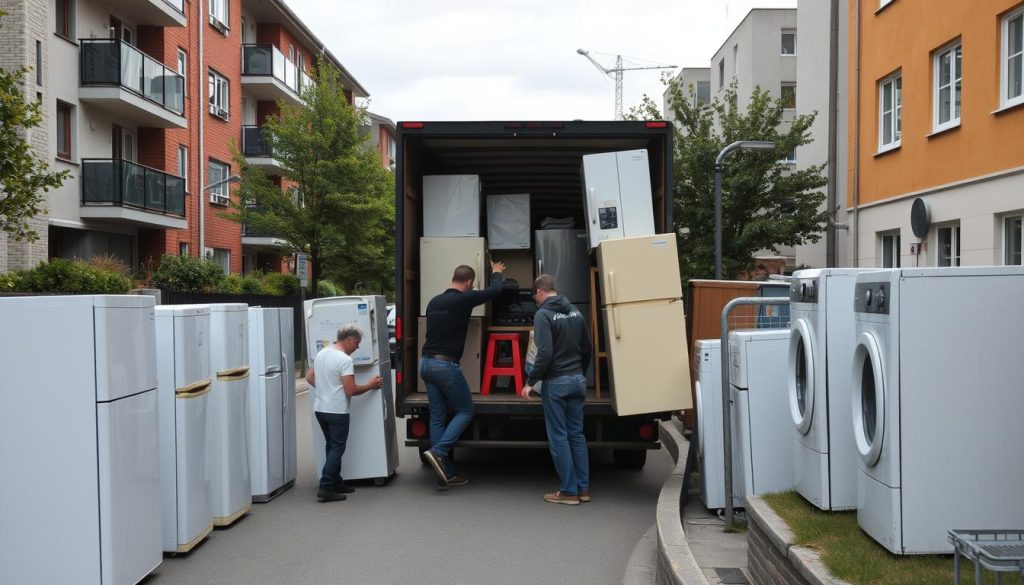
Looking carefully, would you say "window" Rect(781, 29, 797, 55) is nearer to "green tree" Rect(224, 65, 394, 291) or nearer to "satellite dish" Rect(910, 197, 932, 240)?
"green tree" Rect(224, 65, 394, 291)

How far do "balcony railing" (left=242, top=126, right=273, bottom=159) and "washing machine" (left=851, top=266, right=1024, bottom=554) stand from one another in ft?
115

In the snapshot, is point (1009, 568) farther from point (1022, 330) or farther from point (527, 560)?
point (527, 560)

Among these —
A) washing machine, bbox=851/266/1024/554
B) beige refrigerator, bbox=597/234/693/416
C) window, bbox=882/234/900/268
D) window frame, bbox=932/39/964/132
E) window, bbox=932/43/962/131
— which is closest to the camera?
washing machine, bbox=851/266/1024/554

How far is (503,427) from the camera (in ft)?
32.7

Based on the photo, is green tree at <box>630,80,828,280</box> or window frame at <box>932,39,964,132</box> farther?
green tree at <box>630,80,828,280</box>

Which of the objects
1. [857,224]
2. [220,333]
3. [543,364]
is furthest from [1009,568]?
[857,224]

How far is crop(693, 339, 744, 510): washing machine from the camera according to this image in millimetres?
7621

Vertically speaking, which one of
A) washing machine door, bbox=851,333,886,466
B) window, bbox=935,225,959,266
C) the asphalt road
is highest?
window, bbox=935,225,959,266

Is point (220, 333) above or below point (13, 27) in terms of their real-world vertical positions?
below

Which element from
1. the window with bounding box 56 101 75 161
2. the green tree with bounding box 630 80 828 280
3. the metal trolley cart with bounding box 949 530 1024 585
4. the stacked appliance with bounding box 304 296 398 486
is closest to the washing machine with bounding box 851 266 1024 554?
the metal trolley cart with bounding box 949 530 1024 585

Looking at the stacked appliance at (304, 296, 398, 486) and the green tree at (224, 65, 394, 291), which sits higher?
the green tree at (224, 65, 394, 291)

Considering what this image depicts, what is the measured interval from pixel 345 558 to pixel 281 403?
2.75 metres

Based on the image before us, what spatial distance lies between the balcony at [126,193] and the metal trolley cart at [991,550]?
23844mm

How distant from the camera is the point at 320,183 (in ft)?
84.3
